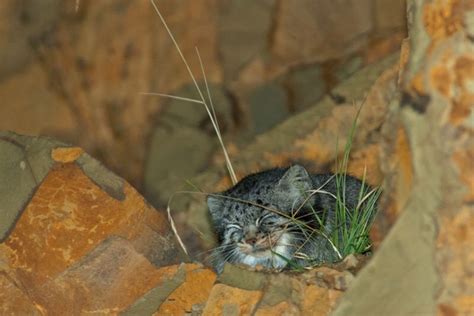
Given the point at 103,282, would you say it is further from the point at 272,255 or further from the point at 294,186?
the point at 294,186

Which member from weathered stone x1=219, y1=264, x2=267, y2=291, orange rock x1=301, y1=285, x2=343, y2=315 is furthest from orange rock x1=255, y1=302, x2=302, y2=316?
weathered stone x1=219, y1=264, x2=267, y2=291

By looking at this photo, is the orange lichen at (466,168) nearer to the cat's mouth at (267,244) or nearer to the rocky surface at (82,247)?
the rocky surface at (82,247)

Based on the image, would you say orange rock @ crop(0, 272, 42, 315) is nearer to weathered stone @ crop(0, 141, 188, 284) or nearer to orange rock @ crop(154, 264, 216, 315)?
weathered stone @ crop(0, 141, 188, 284)

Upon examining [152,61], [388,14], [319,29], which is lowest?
[152,61]

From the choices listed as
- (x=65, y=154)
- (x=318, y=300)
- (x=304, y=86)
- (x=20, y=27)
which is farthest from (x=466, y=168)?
(x=20, y=27)

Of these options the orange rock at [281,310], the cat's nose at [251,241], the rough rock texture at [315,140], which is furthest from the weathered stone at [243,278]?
the rough rock texture at [315,140]
